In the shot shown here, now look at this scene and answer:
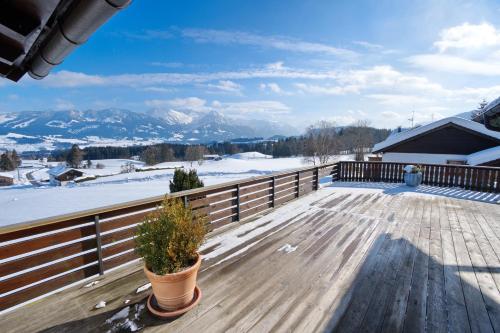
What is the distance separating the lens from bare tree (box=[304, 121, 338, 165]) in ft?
99.2

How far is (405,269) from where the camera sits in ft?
10.6

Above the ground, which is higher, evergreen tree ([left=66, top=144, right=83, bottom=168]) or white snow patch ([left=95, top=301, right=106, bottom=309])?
white snow patch ([left=95, top=301, right=106, bottom=309])

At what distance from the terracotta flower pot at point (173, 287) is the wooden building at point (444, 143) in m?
13.0

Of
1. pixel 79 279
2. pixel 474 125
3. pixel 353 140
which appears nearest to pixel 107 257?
pixel 79 279

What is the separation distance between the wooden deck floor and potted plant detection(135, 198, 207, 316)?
18 cm

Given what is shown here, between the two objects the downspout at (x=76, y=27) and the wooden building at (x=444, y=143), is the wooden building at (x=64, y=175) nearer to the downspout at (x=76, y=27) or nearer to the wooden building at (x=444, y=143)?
the wooden building at (x=444, y=143)

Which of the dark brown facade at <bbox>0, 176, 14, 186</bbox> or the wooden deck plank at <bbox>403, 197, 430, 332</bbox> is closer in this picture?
the wooden deck plank at <bbox>403, 197, 430, 332</bbox>

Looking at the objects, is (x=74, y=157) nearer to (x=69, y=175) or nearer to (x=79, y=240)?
(x=69, y=175)

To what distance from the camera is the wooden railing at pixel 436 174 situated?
25.2 feet

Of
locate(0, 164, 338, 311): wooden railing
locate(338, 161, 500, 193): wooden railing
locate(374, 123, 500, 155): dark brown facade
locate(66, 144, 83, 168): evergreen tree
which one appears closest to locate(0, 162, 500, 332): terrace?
locate(0, 164, 338, 311): wooden railing

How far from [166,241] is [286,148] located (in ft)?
249

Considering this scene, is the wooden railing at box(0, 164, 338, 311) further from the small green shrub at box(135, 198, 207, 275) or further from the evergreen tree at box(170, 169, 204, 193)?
the evergreen tree at box(170, 169, 204, 193)

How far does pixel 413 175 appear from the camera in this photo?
28.1ft

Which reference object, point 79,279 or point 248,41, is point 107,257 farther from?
point 248,41
